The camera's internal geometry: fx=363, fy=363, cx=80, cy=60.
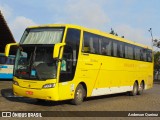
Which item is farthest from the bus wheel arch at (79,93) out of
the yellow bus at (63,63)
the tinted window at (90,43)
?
the tinted window at (90,43)

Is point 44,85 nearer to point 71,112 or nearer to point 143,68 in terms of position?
point 71,112

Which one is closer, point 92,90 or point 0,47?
point 92,90

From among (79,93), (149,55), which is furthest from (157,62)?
(79,93)

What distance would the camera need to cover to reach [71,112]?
40.0ft

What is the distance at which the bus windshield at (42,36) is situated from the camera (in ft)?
44.9

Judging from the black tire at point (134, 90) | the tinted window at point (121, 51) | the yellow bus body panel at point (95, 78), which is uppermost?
the tinted window at point (121, 51)

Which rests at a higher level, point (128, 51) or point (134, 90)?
point (128, 51)

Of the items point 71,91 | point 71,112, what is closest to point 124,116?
point 71,112

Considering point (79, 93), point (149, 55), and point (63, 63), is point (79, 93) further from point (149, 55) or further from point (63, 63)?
point (149, 55)

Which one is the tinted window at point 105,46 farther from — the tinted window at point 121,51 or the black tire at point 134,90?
the black tire at point 134,90

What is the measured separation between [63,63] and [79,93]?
1831 millimetres

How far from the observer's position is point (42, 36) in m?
14.0

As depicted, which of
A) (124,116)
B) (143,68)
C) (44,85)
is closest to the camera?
(124,116)

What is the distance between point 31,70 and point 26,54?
78 cm
